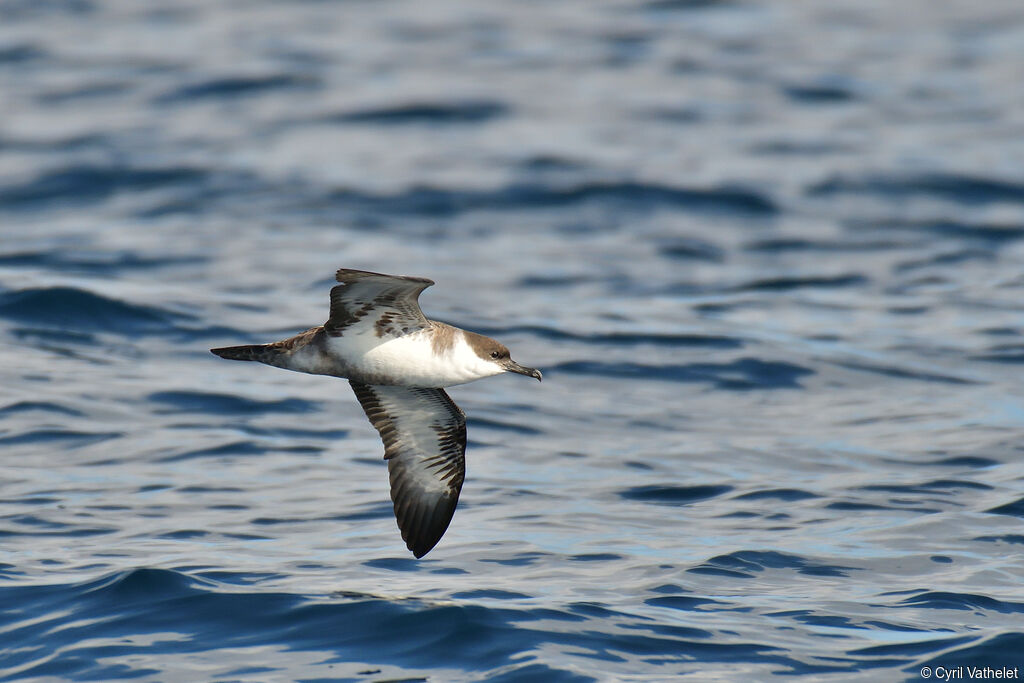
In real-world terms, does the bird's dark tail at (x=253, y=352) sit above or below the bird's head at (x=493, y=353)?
above

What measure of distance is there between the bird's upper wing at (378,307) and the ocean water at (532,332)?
1847mm

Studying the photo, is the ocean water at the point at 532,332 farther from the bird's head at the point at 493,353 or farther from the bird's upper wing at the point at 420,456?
the bird's head at the point at 493,353

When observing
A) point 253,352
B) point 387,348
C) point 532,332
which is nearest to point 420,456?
point 387,348

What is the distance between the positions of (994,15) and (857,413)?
2030 cm

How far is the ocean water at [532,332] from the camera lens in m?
8.44

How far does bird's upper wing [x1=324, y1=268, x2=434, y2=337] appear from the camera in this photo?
7.20m

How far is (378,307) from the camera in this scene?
293 inches

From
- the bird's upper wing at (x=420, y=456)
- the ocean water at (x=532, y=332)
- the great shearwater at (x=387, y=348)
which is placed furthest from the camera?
the bird's upper wing at (x=420, y=456)

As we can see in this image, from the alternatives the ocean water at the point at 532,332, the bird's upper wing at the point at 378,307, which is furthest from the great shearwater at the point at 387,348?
the ocean water at the point at 532,332

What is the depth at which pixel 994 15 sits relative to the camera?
3050 centimetres

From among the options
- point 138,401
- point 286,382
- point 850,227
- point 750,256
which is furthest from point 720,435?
point 850,227

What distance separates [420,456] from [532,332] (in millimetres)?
6422

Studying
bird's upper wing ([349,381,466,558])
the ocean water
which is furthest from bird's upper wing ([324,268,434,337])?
the ocean water

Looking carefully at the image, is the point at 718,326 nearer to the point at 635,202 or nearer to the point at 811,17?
the point at 635,202
